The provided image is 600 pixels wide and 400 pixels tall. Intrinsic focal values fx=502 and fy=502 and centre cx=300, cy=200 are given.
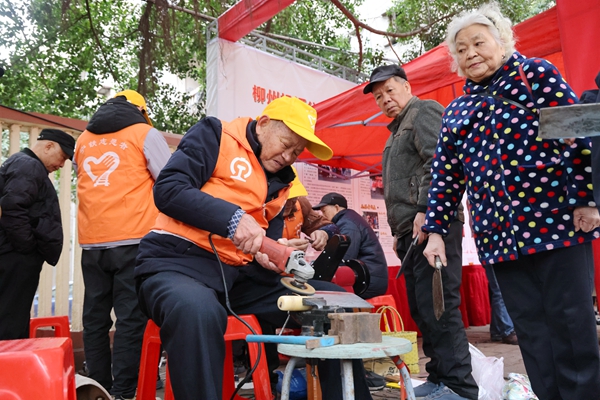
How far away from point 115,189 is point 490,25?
2.33 metres

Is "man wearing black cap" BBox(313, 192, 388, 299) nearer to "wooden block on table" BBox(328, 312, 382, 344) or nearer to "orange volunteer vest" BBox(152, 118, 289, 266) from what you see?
"orange volunteer vest" BBox(152, 118, 289, 266)

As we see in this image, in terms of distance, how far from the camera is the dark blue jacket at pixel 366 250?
4.29 m

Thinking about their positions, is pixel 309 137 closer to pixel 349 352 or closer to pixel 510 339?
pixel 349 352

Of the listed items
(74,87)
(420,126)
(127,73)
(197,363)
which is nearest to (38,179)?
(197,363)

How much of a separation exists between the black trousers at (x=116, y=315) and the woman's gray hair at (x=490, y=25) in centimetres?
220

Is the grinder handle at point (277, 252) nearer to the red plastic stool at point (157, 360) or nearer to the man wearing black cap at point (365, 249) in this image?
the red plastic stool at point (157, 360)

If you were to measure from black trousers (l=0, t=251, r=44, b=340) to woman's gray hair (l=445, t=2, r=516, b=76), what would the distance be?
300 cm

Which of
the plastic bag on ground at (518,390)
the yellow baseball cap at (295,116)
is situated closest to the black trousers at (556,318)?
the plastic bag on ground at (518,390)

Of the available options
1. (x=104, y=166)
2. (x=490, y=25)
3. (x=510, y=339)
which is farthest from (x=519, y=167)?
(x=510, y=339)

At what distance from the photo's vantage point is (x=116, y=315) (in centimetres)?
311

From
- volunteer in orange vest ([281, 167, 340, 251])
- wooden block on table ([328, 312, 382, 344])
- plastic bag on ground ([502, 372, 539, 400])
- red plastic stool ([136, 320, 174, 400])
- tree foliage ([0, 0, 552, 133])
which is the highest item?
tree foliage ([0, 0, 552, 133])

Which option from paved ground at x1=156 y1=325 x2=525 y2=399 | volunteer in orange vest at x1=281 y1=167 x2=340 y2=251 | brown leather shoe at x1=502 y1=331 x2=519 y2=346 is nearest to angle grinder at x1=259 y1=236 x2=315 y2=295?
volunteer in orange vest at x1=281 y1=167 x2=340 y2=251

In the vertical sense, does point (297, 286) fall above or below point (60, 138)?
below

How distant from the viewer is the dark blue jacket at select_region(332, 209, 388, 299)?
429 cm
